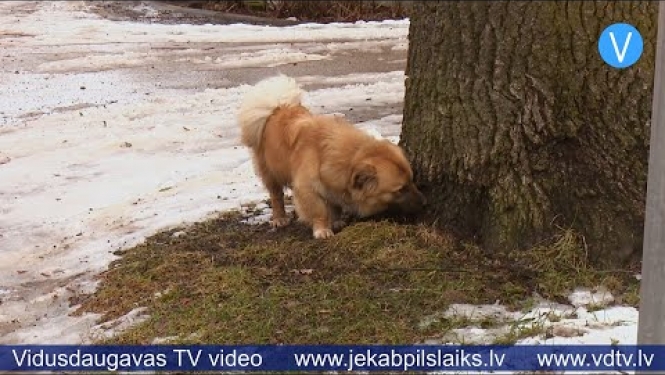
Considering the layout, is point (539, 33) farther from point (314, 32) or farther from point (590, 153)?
point (314, 32)

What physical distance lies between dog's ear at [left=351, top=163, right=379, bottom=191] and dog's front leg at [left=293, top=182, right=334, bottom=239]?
0.28m

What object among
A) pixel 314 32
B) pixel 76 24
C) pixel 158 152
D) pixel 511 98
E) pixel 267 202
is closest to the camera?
pixel 511 98

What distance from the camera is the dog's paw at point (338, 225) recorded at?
5672 mm

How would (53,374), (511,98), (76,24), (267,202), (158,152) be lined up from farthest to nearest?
(76,24) < (158,152) < (267,202) < (511,98) < (53,374)

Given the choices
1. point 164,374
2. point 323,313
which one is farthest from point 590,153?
point 164,374

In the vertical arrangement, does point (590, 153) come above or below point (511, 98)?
below

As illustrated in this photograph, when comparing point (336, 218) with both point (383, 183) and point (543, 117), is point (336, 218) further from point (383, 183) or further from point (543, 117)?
point (543, 117)

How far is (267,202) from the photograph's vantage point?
6.80 meters

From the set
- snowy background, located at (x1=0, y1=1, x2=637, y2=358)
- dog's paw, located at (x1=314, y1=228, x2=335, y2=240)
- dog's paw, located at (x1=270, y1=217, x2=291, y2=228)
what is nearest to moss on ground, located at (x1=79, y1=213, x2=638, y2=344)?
dog's paw, located at (x1=314, y1=228, x2=335, y2=240)

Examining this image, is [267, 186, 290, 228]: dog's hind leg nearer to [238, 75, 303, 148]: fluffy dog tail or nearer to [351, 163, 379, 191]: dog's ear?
[238, 75, 303, 148]: fluffy dog tail

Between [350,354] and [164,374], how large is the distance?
878 mm

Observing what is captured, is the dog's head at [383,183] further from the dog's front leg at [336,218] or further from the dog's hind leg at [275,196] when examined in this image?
the dog's hind leg at [275,196]

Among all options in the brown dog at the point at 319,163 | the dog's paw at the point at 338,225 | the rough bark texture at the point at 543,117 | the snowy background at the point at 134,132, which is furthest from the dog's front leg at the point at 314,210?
the snowy background at the point at 134,132

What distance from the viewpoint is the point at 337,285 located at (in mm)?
4637
